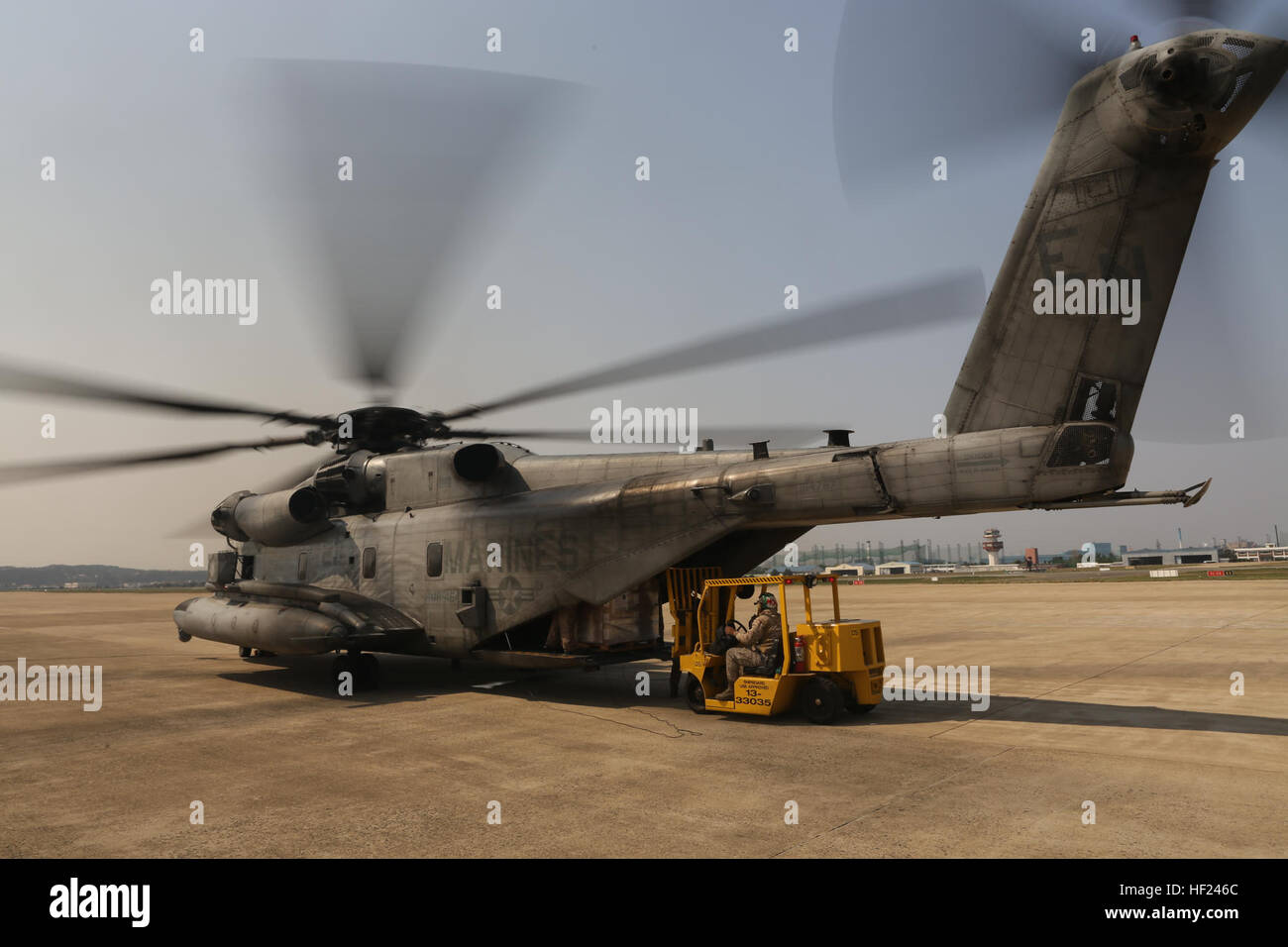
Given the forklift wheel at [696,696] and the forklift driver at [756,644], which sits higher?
the forklift driver at [756,644]

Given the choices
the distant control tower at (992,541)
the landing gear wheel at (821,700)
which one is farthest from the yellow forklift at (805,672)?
the distant control tower at (992,541)

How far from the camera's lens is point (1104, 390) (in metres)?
8.92

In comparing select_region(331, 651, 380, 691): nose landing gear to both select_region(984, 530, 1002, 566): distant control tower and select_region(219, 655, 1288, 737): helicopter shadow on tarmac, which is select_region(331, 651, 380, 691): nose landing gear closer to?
select_region(219, 655, 1288, 737): helicopter shadow on tarmac

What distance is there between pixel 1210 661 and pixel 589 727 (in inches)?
492

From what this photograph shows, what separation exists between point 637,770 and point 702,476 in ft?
15.5

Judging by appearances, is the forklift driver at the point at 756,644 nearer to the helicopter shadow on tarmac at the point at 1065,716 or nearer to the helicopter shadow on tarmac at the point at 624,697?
the helicopter shadow on tarmac at the point at 624,697

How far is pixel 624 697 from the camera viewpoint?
43.0 feet

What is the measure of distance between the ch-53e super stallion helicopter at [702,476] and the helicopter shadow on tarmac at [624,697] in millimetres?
861

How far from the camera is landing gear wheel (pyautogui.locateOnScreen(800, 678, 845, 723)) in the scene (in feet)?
33.9

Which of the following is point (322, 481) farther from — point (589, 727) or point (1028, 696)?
point (1028, 696)

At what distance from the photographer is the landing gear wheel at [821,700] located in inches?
407

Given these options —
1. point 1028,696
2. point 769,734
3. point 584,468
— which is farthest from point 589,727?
point 1028,696

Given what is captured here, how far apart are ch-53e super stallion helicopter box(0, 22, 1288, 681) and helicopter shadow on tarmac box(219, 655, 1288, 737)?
861 millimetres
